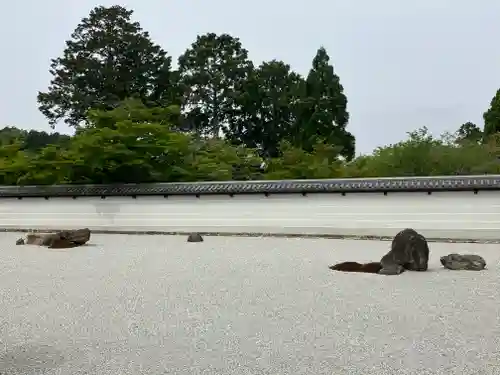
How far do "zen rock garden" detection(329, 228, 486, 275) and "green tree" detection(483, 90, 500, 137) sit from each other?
2106cm

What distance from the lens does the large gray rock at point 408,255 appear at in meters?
7.17

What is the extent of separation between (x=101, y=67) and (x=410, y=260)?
76.6 ft

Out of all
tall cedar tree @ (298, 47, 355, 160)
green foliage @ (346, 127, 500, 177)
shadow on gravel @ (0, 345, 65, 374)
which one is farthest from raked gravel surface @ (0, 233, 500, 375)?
tall cedar tree @ (298, 47, 355, 160)

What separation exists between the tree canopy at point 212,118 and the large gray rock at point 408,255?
8211 mm

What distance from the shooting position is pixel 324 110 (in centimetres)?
2761

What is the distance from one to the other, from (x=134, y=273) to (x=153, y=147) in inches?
278

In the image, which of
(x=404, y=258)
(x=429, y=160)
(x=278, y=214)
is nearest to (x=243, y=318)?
(x=404, y=258)

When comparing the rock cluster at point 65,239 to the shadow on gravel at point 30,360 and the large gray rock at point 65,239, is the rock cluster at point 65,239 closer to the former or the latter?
the large gray rock at point 65,239

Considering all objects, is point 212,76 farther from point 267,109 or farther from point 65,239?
point 65,239

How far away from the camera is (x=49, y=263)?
8477 mm

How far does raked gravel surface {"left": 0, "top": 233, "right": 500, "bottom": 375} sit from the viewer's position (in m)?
3.49

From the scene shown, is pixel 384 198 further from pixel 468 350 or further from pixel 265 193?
pixel 468 350

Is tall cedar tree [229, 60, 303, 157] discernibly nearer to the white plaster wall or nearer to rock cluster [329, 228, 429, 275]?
the white plaster wall

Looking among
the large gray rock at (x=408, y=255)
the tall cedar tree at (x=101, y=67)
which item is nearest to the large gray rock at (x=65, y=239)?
the large gray rock at (x=408, y=255)
